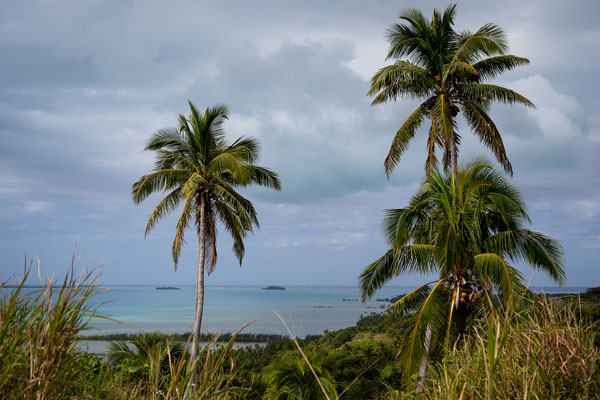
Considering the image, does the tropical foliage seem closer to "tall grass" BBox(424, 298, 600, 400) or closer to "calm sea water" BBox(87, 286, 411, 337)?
"calm sea water" BBox(87, 286, 411, 337)

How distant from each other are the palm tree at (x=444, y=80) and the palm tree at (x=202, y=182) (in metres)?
7.09

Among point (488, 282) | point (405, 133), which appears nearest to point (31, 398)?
point (488, 282)

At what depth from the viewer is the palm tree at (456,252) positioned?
12.1 metres

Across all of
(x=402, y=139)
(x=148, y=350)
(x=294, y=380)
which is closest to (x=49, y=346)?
(x=148, y=350)

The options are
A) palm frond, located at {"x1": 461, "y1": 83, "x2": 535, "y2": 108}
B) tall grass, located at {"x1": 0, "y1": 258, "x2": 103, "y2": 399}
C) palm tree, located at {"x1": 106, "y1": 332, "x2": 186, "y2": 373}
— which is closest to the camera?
tall grass, located at {"x1": 0, "y1": 258, "x2": 103, "y2": 399}

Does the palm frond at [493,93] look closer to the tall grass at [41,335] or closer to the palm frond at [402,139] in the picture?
the palm frond at [402,139]

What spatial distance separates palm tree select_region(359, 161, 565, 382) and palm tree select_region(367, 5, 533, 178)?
9.88 ft

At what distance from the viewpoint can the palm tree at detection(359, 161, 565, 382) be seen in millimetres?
12062

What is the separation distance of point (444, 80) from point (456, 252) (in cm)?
806

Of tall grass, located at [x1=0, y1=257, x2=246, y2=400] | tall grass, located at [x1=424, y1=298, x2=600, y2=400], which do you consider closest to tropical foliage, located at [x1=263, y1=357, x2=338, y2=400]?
tall grass, located at [x1=424, y1=298, x2=600, y2=400]

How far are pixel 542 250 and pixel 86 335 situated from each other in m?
12.4

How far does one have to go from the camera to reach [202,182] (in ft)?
71.1

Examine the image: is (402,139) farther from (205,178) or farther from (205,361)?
(205,361)

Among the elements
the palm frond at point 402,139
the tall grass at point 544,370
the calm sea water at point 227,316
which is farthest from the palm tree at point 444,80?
the tall grass at point 544,370
